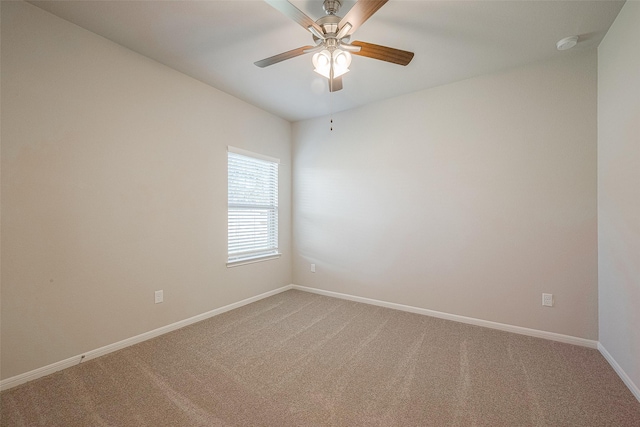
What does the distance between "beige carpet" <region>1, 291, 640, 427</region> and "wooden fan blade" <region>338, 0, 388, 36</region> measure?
2.33 metres

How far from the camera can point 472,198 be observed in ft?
9.52

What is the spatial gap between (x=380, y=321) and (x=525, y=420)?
60.2 inches

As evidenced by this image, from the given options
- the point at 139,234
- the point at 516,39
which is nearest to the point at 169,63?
the point at 139,234

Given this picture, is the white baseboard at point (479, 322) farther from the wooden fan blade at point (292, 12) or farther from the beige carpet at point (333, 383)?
the wooden fan blade at point (292, 12)

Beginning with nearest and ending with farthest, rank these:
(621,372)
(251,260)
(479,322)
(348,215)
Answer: (621,372), (479,322), (251,260), (348,215)

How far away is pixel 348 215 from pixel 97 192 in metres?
2.72

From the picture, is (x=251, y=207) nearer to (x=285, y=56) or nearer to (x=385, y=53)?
(x=285, y=56)

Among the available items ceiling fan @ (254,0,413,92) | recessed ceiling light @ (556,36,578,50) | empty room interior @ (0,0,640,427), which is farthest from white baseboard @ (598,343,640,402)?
ceiling fan @ (254,0,413,92)

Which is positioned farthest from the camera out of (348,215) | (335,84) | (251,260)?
(348,215)

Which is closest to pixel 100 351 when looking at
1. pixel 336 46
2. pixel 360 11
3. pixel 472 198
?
pixel 336 46

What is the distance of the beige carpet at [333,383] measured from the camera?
5.16ft

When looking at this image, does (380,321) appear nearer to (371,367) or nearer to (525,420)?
(371,367)

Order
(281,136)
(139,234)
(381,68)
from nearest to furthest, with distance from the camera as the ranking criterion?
(139,234) < (381,68) < (281,136)

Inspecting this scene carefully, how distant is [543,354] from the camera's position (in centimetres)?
226
